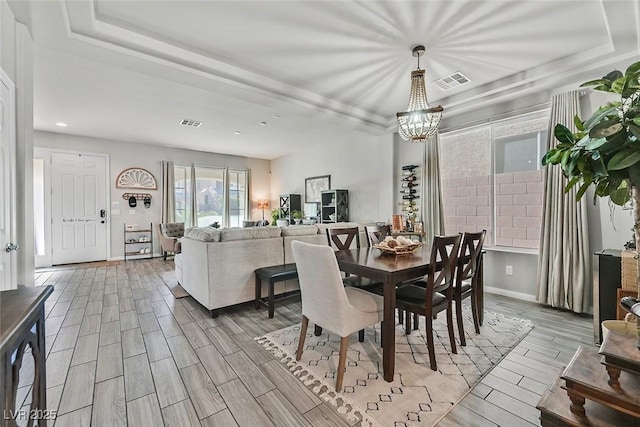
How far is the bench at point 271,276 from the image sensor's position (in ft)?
10.1

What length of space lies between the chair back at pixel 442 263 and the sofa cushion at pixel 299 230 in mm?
1965

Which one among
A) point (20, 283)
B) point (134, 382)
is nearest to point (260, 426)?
point (134, 382)

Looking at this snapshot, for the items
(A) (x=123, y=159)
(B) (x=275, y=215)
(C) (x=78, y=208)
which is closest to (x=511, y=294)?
(B) (x=275, y=215)

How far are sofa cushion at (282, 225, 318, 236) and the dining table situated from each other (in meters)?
1.35

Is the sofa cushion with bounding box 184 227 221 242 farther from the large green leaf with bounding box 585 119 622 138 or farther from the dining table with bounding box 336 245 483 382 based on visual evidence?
the large green leaf with bounding box 585 119 622 138

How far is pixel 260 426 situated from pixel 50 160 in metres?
7.11

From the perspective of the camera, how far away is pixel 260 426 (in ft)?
5.02

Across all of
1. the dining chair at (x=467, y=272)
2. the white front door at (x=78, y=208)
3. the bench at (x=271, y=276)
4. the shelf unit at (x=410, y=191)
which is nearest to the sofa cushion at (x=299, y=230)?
the bench at (x=271, y=276)

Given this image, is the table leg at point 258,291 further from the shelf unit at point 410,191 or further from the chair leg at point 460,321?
the shelf unit at point 410,191

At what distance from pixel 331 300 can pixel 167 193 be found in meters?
6.55

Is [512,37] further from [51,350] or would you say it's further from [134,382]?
[51,350]

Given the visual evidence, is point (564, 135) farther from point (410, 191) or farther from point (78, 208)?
point (78, 208)

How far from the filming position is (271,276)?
306cm

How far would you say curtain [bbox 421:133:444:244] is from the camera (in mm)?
4328
